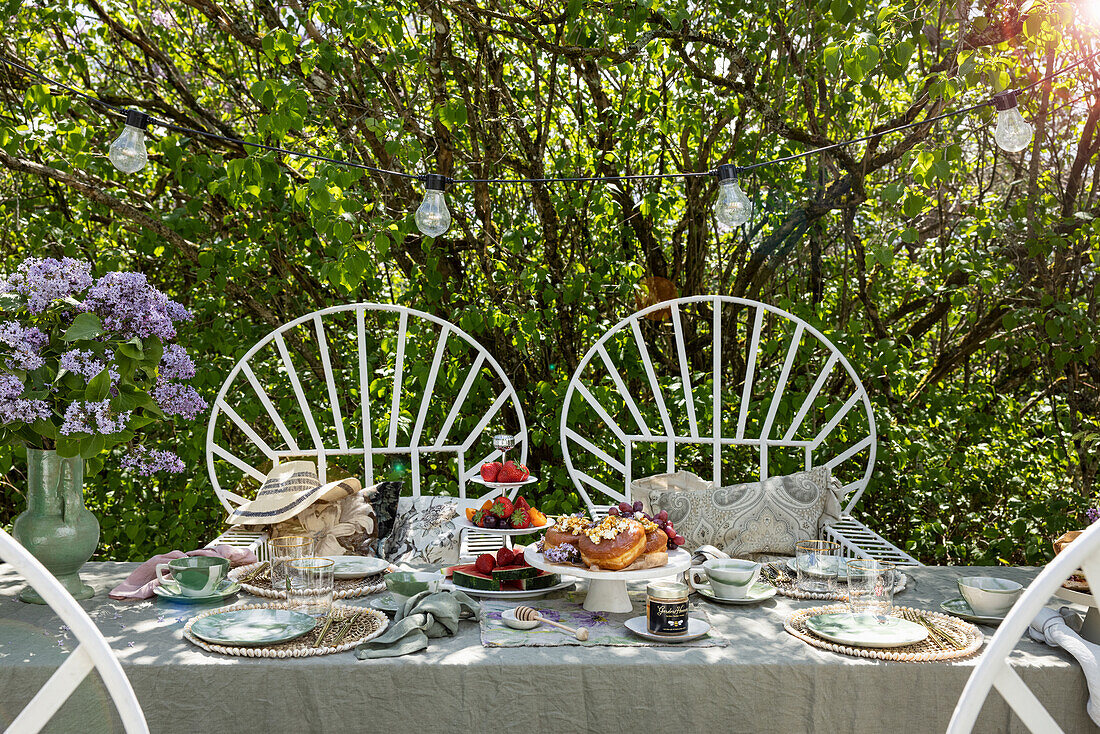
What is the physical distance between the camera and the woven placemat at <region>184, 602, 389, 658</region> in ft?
4.28

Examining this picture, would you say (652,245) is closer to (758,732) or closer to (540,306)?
(540,306)

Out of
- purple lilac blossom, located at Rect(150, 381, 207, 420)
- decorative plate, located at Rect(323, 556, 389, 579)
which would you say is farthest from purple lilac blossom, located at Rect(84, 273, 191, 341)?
decorative plate, located at Rect(323, 556, 389, 579)

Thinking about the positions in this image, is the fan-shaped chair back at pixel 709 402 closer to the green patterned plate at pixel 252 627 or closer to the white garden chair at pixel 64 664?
the green patterned plate at pixel 252 627

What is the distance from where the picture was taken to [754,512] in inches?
80.9

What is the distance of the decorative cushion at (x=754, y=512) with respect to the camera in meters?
2.03

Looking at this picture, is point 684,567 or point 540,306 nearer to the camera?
point 684,567

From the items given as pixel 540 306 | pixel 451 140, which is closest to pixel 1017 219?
pixel 540 306

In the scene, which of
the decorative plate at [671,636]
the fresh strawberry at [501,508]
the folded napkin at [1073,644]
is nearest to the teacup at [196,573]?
the fresh strawberry at [501,508]

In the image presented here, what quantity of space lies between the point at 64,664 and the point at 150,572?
0.95 m

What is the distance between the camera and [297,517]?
197cm

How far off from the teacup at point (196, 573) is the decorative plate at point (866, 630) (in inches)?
41.0

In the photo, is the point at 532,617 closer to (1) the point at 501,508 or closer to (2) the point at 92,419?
(1) the point at 501,508

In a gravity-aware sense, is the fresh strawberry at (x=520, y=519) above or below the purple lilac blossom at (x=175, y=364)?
below

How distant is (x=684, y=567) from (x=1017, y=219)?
2.11 meters
